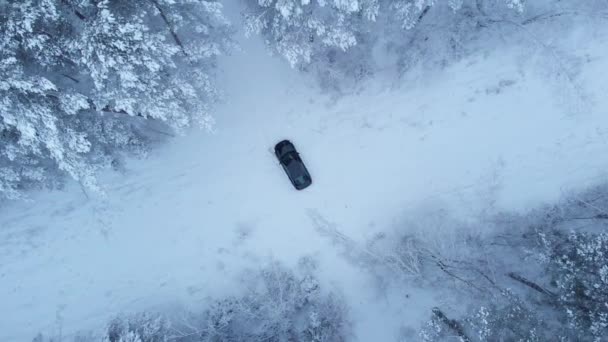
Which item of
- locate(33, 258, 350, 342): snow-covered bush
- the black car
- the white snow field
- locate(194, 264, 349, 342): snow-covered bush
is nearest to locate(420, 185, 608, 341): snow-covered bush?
the white snow field

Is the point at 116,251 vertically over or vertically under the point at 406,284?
over

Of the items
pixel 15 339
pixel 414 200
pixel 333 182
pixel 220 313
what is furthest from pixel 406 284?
pixel 15 339

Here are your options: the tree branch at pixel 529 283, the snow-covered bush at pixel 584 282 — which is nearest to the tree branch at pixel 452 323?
the tree branch at pixel 529 283

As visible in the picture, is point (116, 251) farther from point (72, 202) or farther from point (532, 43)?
point (532, 43)

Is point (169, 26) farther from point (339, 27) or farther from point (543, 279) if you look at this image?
point (543, 279)

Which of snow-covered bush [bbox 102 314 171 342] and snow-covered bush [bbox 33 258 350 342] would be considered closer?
snow-covered bush [bbox 102 314 171 342]

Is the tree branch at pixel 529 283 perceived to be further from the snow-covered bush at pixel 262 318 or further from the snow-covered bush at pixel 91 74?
the snow-covered bush at pixel 91 74

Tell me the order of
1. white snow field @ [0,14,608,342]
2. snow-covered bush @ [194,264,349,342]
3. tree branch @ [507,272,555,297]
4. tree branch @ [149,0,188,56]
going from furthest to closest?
white snow field @ [0,14,608,342]
snow-covered bush @ [194,264,349,342]
tree branch @ [507,272,555,297]
tree branch @ [149,0,188,56]

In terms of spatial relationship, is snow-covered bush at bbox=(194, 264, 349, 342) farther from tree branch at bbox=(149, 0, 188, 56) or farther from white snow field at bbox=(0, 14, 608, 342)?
tree branch at bbox=(149, 0, 188, 56)
